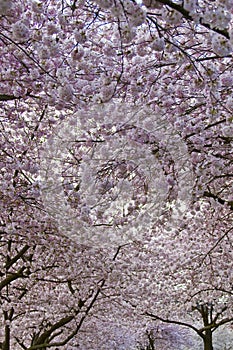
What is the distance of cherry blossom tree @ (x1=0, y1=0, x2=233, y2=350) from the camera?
3.36 meters

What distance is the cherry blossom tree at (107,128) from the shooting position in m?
3.36

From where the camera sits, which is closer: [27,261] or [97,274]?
[27,261]

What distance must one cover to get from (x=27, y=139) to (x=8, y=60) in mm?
1846

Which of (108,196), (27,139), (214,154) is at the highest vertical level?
(27,139)

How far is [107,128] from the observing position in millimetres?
3535

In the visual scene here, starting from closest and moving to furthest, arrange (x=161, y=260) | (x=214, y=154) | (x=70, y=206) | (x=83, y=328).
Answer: (x=70, y=206)
(x=214, y=154)
(x=161, y=260)
(x=83, y=328)

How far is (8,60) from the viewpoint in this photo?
5328mm

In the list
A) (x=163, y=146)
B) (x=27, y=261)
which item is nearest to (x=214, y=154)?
(x=163, y=146)

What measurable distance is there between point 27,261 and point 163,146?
5809mm

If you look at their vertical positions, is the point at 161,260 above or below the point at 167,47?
above

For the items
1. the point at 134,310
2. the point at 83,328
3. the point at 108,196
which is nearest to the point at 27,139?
the point at 108,196

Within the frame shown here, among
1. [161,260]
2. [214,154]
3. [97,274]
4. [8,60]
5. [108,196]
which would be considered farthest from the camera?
[161,260]

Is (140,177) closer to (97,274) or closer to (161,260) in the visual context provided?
(97,274)

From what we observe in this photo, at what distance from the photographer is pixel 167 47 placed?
4016mm
